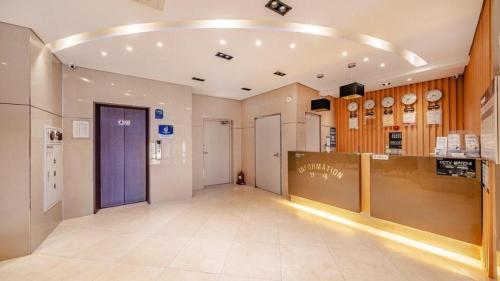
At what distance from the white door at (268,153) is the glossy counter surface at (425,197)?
276 cm

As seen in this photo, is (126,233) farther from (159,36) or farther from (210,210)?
(159,36)

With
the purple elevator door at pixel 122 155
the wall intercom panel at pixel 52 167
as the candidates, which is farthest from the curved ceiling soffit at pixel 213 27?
the purple elevator door at pixel 122 155

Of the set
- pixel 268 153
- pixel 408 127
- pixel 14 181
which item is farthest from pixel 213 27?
pixel 408 127

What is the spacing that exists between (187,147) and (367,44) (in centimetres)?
469

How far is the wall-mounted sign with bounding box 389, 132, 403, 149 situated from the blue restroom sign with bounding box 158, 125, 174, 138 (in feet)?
20.5

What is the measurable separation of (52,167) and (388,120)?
8.04 metres

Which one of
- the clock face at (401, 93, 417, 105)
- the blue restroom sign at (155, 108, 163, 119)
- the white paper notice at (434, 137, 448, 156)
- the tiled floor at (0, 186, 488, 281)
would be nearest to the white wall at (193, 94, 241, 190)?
the blue restroom sign at (155, 108, 163, 119)

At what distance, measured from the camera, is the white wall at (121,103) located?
4.05 metres

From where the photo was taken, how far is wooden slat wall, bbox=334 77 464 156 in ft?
15.6

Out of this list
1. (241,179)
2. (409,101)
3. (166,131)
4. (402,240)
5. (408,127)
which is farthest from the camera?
(241,179)

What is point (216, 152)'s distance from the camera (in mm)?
7020

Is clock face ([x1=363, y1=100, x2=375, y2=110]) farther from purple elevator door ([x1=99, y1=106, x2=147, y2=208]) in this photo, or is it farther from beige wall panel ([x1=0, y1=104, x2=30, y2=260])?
beige wall panel ([x1=0, y1=104, x2=30, y2=260])

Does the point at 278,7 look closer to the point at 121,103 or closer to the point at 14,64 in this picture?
the point at 14,64

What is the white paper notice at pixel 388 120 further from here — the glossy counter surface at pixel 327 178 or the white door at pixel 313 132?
the glossy counter surface at pixel 327 178
